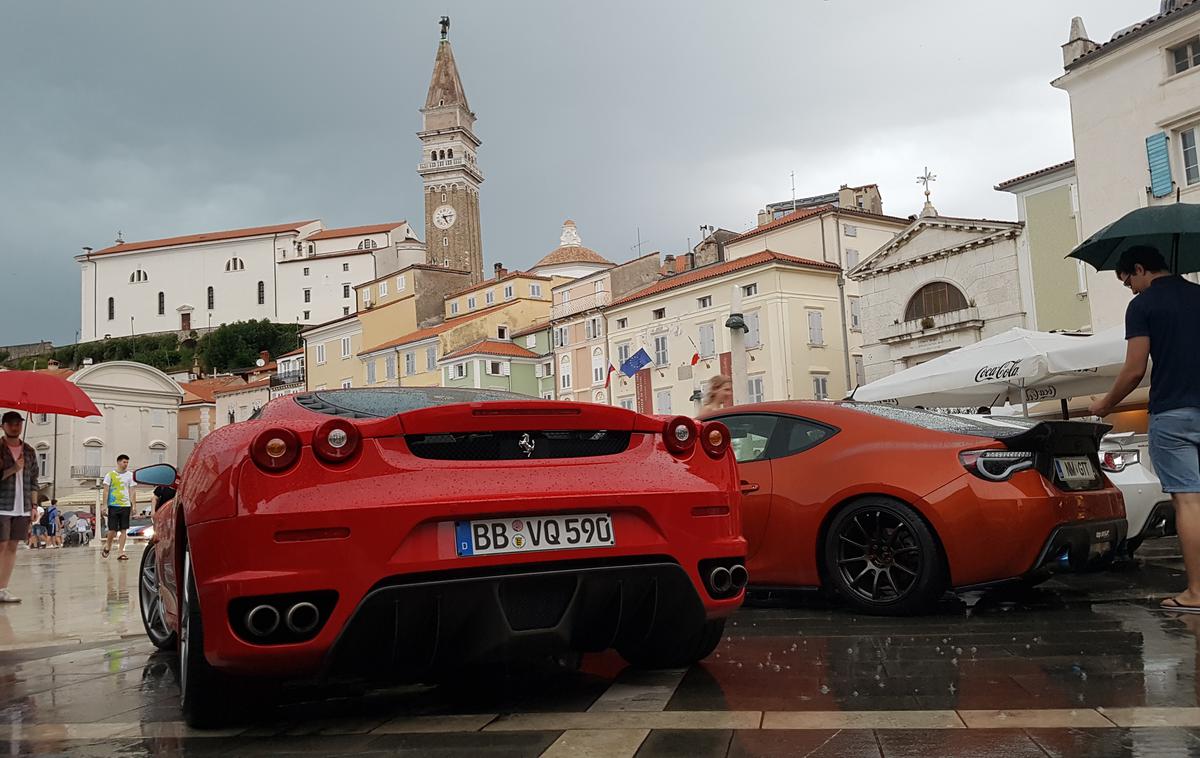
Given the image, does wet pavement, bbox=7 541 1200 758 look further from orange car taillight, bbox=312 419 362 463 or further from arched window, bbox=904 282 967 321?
arched window, bbox=904 282 967 321

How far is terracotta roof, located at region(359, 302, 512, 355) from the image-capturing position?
67750 millimetres

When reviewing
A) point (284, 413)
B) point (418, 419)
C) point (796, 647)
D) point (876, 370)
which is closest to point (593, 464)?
point (418, 419)

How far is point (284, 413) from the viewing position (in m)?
3.99

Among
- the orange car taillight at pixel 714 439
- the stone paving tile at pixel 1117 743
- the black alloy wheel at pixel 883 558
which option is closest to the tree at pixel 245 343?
the black alloy wheel at pixel 883 558

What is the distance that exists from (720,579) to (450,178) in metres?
122

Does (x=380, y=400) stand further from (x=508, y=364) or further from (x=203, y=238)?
(x=203, y=238)

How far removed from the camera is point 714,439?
162 inches

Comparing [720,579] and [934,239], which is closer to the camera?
[720,579]

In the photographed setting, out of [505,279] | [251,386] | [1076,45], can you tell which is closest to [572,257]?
[505,279]

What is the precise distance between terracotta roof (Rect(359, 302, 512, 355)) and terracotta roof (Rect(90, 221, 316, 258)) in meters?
49.6

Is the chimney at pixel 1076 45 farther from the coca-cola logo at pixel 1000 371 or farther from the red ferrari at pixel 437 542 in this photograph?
the red ferrari at pixel 437 542

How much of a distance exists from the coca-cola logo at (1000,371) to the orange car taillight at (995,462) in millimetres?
6678

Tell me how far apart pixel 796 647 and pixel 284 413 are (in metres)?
2.54

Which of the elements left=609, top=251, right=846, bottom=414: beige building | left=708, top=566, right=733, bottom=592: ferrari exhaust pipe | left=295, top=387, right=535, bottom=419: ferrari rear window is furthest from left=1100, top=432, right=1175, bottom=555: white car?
left=609, top=251, right=846, bottom=414: beige building
